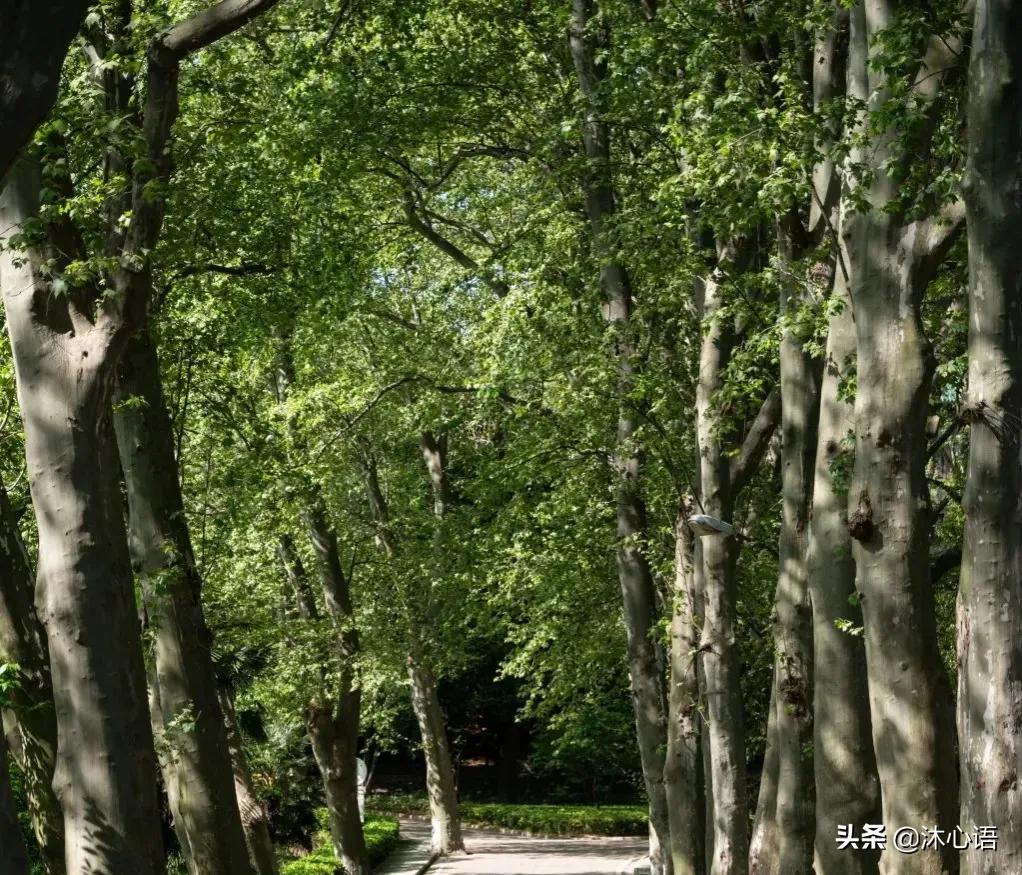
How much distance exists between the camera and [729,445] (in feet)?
50.2

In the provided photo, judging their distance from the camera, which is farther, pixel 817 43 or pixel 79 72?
pixel 79 72

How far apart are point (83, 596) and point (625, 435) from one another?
11.4m

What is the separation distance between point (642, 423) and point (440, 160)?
5.93m

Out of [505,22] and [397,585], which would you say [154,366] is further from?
[397,585]

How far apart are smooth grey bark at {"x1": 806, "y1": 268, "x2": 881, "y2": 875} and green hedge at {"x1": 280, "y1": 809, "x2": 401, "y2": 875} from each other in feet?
52.9

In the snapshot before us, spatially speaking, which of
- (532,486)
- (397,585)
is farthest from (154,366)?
(397,585)

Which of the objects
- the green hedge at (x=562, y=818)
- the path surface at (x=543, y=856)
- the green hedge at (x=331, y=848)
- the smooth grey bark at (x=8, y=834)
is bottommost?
the path surface at (x=543, y=856)

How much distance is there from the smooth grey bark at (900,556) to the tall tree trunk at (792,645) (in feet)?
11.2

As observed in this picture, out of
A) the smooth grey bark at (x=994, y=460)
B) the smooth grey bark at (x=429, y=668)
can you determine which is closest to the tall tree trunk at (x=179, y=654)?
the smooth grey bark at (x=994, y=460)

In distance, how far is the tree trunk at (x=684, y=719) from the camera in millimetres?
15797

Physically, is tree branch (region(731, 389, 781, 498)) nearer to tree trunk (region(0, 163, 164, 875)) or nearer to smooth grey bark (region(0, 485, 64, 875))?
smooth grey bark (region(0, 485, 64, 875))

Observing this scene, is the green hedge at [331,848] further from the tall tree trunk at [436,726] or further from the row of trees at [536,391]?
the tall tree trunk at [436,726]

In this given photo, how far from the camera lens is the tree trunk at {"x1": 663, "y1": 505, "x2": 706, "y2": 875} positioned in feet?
51.8

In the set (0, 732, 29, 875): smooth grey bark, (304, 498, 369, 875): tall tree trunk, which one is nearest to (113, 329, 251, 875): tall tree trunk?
(0, 732, 29, 875): smooth grey bark
